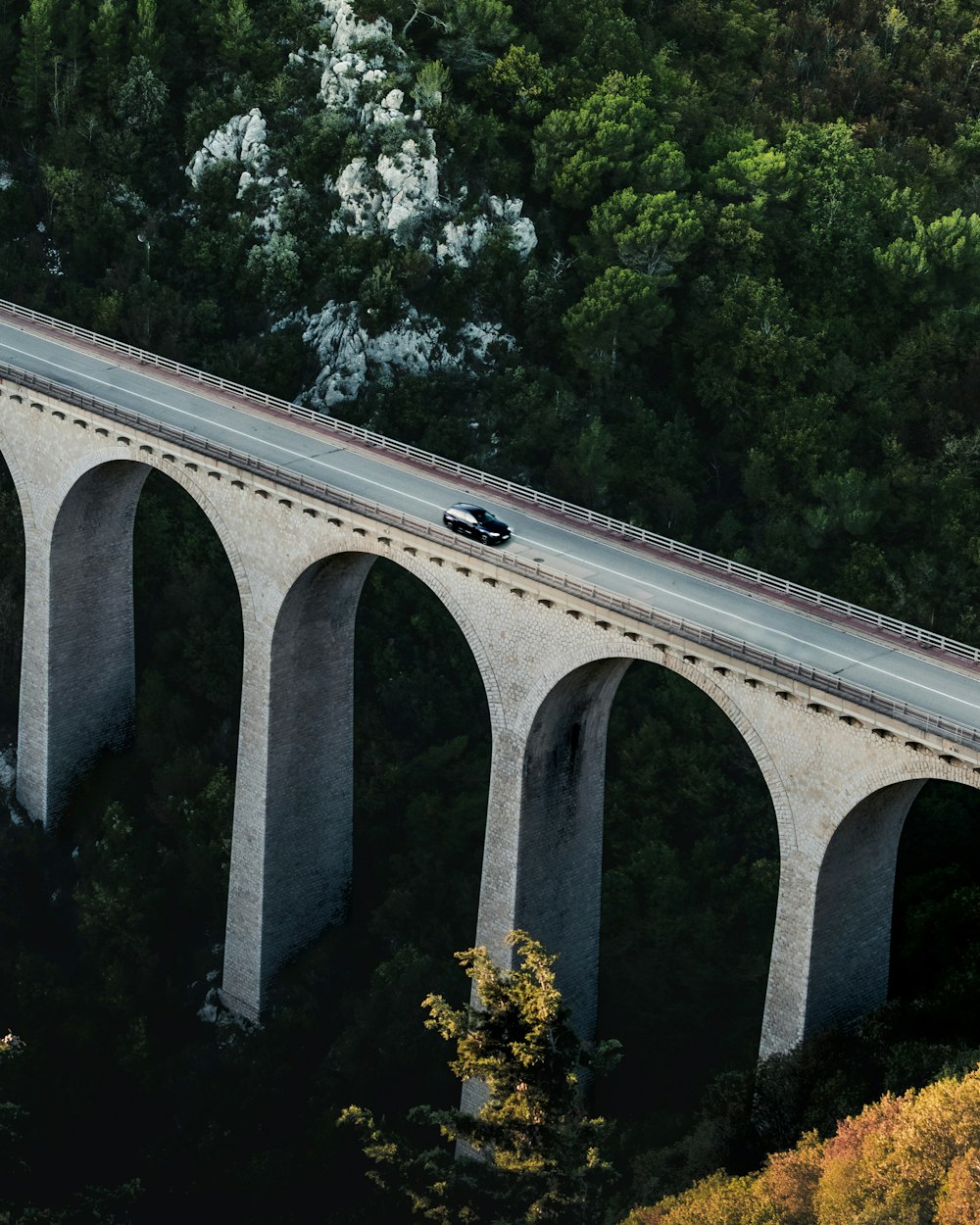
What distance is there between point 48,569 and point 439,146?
36231mm

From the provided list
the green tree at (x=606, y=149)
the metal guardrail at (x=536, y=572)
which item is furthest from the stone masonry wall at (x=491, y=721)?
the green tree at (x=606, y=149)

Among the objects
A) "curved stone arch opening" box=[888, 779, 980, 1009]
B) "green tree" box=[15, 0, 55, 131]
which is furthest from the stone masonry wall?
"green tree" box=[15, 0, 55, 131]

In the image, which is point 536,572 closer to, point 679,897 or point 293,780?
point 293,780

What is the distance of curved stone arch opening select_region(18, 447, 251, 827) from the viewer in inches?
3282

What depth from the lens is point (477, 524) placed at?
236ft

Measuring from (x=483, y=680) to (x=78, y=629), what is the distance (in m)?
22.3

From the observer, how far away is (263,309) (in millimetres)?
106812

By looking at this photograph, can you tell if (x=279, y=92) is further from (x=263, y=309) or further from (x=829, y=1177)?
(x=829, y=1177)

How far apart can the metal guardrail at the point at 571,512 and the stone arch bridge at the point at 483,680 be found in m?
0.26

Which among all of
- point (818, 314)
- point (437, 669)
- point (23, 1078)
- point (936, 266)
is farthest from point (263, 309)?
point (23, 1078)

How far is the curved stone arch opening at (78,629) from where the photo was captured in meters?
83.4

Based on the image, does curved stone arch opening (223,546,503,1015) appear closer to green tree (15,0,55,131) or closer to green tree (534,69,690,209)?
green tree (534,69,690,209)

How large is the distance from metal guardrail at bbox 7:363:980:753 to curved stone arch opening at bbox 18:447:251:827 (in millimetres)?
2771

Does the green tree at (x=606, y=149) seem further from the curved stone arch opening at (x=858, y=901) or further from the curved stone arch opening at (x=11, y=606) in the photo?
the curved stone arch opening at (x=858, y=901)
